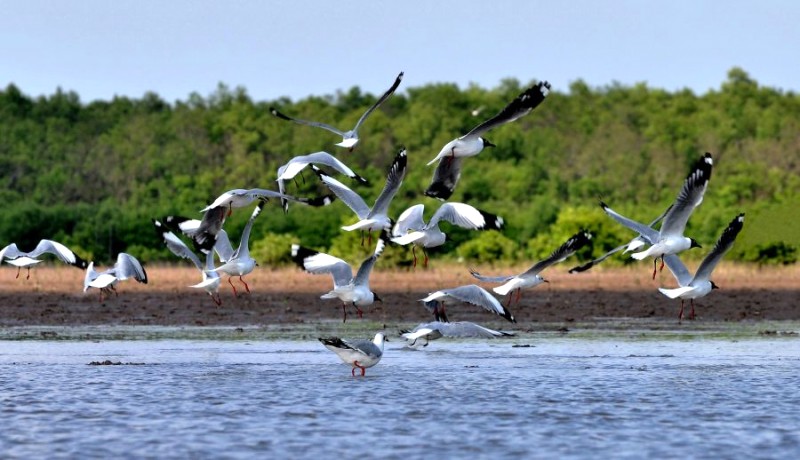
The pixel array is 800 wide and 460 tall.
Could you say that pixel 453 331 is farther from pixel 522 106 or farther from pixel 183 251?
pixel 183 251

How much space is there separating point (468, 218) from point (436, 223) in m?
0.56

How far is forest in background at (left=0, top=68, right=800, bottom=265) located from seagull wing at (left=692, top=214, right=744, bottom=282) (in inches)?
902

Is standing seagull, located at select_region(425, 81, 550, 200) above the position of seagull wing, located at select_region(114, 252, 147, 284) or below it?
above

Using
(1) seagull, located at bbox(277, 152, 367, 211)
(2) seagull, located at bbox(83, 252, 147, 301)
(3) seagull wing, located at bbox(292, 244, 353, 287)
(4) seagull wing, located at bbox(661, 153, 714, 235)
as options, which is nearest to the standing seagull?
(1) seagull, located at bbox(277, 152, 367, 211)

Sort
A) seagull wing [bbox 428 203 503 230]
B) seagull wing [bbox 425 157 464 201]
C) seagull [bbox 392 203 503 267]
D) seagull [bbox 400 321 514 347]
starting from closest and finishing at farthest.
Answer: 1. seagull wing [bbox 425 157 464 201]
2. seagull wing [bbox 428 203 503 230]
3. seagull [bbox 392 203 503 267]
4. seagull [bbox 400 321 514 347]

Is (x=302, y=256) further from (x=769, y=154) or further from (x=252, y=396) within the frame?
(x=769, y=154)

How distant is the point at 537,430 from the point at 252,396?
118 inches

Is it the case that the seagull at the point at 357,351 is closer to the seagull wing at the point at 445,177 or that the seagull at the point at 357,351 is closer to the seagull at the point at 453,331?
the seagull at the point at 453,331

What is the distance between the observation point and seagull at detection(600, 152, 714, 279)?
607 inches

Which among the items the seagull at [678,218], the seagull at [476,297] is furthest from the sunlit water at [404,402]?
the seagull at [678,218]

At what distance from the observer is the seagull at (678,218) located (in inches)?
607

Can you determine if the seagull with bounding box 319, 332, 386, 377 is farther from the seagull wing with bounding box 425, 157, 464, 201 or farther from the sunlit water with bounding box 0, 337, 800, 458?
the seagull wing with bounding box 425, 157, 464, 201

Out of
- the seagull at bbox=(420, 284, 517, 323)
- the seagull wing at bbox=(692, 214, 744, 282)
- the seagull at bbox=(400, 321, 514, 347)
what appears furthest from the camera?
the seagull wing at bbox=(692, 214, 744, 282)

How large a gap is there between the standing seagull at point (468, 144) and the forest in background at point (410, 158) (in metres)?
26.0
